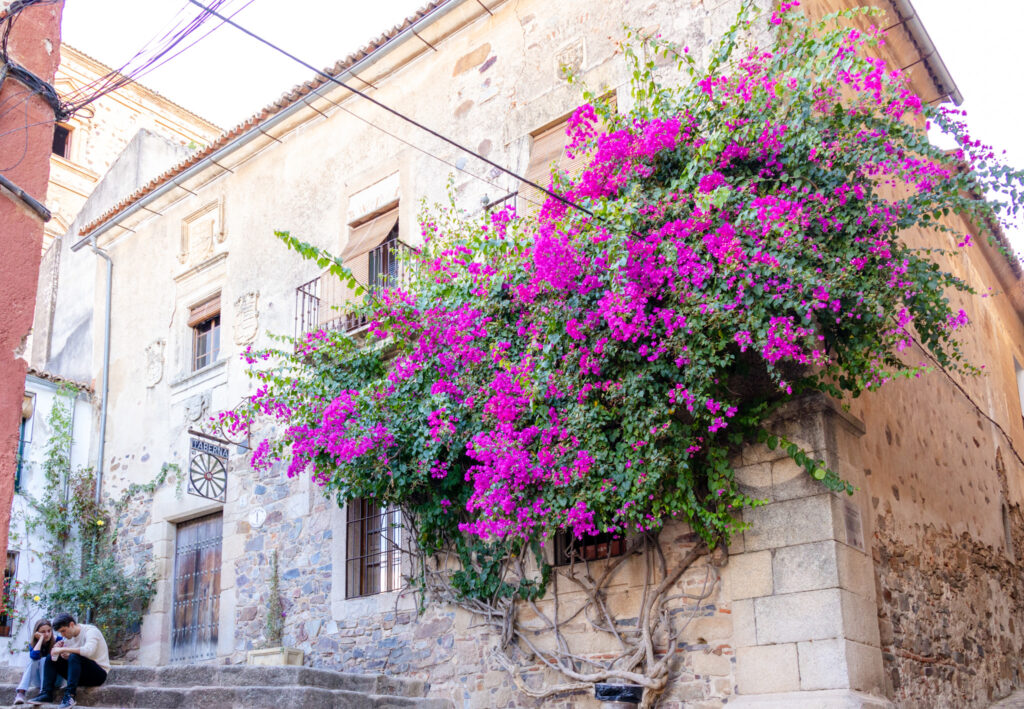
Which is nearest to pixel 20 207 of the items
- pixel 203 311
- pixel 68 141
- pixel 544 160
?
pixel 544 160

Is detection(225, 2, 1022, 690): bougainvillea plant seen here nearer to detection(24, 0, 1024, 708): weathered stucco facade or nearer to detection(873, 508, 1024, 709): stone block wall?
detection(24, 0, 1024, 708): weathered stucco facade

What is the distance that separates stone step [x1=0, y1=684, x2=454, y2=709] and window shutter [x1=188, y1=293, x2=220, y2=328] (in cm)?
518

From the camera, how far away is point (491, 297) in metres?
8.05

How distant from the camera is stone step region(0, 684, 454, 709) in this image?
6953 mm

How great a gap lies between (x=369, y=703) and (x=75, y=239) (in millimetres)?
10532

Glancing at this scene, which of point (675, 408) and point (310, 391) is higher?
point (310, 391)

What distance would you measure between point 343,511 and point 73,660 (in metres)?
2.80

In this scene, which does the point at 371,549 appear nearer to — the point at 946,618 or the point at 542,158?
the point at 542,158

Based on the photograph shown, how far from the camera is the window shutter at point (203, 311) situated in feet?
40.3

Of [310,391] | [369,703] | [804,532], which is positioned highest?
[310,391]

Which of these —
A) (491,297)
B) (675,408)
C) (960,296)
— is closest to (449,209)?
(491,297)

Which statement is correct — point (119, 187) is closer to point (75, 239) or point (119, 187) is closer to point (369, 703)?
point (75, 239)

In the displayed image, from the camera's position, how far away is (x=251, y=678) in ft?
24.6

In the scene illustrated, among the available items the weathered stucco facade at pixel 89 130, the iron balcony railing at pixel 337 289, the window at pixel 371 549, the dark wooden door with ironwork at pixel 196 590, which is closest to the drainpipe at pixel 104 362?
the dark wooden door with ironwork at pixel 196 590
